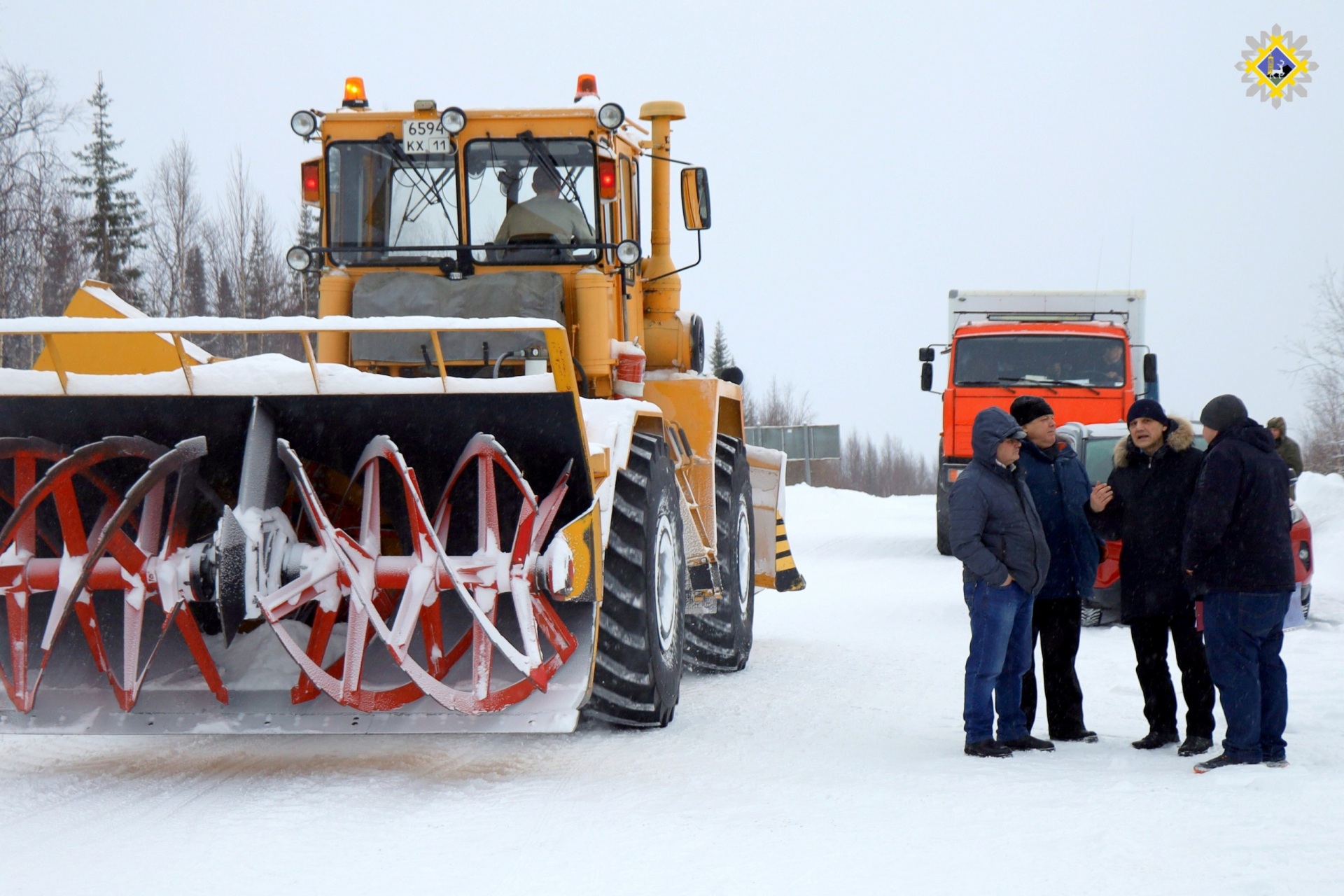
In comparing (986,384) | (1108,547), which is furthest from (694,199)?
(986,384)

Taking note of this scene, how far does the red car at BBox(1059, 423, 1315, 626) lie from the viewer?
25.6 ft

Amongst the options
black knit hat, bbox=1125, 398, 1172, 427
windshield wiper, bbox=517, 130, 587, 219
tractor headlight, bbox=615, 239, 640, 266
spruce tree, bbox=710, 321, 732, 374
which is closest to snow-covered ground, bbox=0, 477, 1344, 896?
black knit hat, bbox=1125, 398, 1172, 427

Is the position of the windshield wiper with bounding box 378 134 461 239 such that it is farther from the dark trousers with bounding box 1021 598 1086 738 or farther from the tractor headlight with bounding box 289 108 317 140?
the dark trousers with bounding box 1021 598 1086 738

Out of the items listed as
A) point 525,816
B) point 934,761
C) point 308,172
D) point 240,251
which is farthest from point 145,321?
point 240,251

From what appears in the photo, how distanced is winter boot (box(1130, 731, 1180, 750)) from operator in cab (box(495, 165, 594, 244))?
11.1 ft

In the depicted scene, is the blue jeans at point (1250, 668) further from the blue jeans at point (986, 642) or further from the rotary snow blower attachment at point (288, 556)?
the rotary snow blower attachment at point (288, 556)

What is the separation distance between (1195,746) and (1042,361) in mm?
9867

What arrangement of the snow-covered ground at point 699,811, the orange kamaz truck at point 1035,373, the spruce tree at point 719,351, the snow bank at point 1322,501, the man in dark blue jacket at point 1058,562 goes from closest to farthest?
the snow-covered ground at point 699,811 < the man in dark blue jacket at point 1058,562 < the snow bank at point 1322,501 < the orange kamaz truck at point 1035,373 < the spruce tree at point 719,351

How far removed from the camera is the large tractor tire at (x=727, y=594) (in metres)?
7.20

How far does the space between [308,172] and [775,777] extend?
3853 mm

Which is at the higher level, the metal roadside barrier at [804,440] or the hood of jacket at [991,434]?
the hood of jacket at [991,434]

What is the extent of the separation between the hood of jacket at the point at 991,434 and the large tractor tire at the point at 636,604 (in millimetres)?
1298

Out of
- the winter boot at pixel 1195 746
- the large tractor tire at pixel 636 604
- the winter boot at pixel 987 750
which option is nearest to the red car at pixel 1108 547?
the winter boot at pixel 1195 746

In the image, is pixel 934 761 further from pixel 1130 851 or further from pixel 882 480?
pixel 882 480
